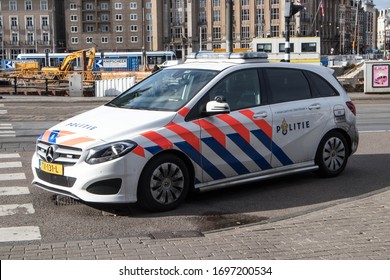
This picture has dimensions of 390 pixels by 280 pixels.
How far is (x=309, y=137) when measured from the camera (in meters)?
8.35

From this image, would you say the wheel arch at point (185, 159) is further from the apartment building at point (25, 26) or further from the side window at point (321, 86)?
the apartment building at point (25, 26)

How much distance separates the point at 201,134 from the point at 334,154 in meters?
2.66

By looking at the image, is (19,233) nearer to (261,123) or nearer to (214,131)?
(214,131)

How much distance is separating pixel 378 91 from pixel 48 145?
1008 inches

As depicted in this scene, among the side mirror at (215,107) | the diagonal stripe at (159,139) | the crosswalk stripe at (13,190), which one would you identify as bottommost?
the crosswalk stripe at (13,190)

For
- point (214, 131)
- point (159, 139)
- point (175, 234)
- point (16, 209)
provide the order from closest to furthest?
point (175, 234) → point (159, 139) → point (16, 209) → point (214, 131)

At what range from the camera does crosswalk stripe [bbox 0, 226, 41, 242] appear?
5773mm

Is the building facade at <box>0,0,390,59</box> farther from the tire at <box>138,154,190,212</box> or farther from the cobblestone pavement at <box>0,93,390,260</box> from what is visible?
the cobblestone pavement at <box>0,93,390,260</box>

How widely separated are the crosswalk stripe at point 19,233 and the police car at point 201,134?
689mm

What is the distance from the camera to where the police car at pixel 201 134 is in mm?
6512

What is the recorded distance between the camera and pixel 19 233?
598cm

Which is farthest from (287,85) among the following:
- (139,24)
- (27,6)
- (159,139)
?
(27,6)

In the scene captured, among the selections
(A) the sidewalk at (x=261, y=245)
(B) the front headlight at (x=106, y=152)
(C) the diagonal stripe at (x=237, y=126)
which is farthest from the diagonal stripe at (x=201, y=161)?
(A) the sidewalk at (x=261, y=245)

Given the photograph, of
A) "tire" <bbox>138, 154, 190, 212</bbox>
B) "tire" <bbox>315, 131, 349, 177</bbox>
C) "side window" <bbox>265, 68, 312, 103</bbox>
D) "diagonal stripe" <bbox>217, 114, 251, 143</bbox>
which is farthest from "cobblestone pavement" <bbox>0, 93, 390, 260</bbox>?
"tire" <bbox>315, 131, 349, 177</bbox>
